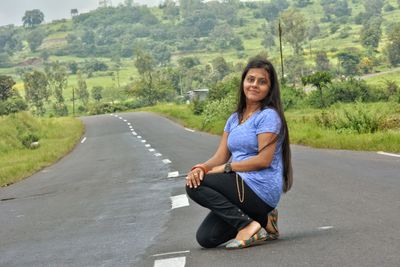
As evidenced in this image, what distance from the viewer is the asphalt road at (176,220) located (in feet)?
19.4

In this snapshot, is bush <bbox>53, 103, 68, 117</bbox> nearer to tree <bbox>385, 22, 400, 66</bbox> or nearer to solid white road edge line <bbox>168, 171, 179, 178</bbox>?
tree <bbox>385, 22, 400, 66</bbox>

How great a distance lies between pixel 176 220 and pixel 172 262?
2626 mm

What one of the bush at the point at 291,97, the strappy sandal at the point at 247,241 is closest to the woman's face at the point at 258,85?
the strappy sandal at the point at 247,241

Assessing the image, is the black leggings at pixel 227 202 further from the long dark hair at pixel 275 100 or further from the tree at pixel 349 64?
the tree at pixel 349 64

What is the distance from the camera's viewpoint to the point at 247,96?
6.48m

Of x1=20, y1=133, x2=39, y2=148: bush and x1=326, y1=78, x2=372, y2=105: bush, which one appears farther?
x1=326, y1=78, x2=372, y2=105: bush

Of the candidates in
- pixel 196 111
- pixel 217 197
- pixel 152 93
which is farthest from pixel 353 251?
pixel 152 93

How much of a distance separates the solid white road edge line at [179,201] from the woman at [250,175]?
3.31 metres

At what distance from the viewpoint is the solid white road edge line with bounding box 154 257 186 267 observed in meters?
5.80

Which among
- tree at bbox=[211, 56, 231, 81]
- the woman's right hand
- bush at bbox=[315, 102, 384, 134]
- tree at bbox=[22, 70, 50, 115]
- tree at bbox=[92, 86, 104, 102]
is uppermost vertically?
the woman's right hand

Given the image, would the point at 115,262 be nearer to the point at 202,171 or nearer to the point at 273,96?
the point at 202,171

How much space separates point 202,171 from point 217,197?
0.27 m

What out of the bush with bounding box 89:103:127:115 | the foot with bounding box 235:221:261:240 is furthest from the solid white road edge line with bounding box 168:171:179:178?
the bush with bounding box 89:103:127:115

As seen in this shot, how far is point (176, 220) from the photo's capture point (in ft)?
28.0
